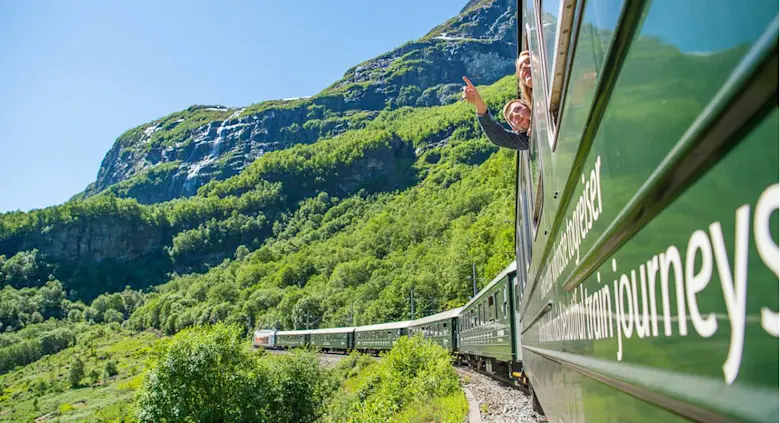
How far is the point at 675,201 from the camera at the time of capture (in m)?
1.21

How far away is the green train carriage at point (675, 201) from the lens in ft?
2.82

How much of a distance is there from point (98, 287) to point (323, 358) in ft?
519

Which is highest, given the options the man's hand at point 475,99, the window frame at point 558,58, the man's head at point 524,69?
the man's head at point 524,69

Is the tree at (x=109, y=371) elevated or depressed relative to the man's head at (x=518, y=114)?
depressed

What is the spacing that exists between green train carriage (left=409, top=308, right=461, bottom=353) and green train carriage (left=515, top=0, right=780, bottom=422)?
20.0 meters

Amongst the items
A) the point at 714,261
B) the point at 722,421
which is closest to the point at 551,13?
the point at 714,261

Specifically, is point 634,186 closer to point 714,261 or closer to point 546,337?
point 714,261

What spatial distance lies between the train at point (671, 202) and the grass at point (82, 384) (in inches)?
1499

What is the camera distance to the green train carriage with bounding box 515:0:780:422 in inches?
33.9

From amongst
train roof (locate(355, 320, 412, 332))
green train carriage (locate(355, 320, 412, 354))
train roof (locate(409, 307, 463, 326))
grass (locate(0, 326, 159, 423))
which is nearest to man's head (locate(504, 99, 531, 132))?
train roof (locate(409, 307, 463, 326))

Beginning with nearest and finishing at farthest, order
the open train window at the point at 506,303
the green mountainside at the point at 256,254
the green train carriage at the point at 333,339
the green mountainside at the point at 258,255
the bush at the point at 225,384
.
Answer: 1. the open train window at the point at 506,303
2. the bush at the point at 225,384
3. the green train carriage at the point at 333,339
4. the green mountainside at the point at 258,255
5. the green mountainside at the point at 256,254

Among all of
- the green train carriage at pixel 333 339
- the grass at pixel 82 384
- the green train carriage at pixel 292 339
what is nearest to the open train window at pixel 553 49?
the grass at pixel 82 384

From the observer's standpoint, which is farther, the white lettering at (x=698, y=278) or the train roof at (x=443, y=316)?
the train roof at (x=443, y=316)

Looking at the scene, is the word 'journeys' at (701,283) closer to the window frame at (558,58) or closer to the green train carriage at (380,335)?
the window frame at (558,58)
